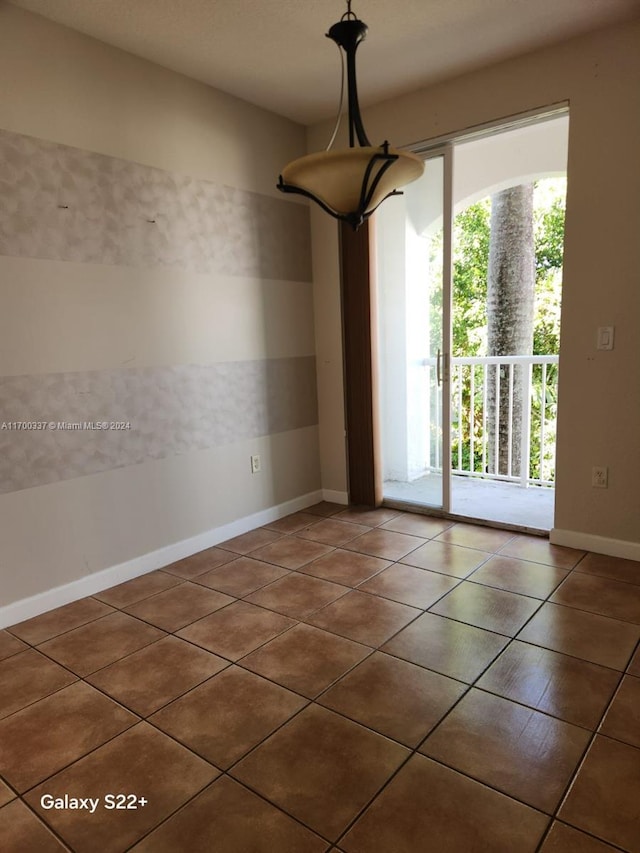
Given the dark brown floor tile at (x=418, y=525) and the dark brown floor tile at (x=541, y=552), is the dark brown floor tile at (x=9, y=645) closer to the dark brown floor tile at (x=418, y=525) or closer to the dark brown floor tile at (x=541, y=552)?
the dark brown floor tile at (x=418, y=525)

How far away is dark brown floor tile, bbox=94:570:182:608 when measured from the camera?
104 inches

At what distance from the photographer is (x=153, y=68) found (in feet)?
9.23

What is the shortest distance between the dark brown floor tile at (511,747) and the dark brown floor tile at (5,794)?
44.5 inches

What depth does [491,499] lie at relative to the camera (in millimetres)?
4004

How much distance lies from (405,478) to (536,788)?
2.52 m

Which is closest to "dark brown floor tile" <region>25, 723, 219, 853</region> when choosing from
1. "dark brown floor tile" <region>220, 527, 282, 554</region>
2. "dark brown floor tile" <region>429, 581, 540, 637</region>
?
"dark brown floor tile" <region>429, 581, 540, 637</region>

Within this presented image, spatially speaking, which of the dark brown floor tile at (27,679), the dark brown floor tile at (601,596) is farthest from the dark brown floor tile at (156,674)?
the dark brown floor tile at (601,596)

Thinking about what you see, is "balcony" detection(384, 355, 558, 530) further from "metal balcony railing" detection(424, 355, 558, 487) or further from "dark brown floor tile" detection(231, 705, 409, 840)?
"dark brown floor tile" detection(231, 705, 409, 840)

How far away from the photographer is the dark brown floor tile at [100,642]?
2139 millimetres

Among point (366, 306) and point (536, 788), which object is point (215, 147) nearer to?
point (366, 306)

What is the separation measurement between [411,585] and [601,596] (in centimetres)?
82

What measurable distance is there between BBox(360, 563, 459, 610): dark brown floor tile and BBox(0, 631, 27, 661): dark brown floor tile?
1456mm

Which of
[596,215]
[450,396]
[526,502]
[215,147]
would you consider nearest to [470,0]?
[596,215]

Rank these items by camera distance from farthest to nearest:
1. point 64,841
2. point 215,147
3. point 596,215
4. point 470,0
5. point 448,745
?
point 215,147
point 596,215
point 470,0
point 448,745
point 64,841
